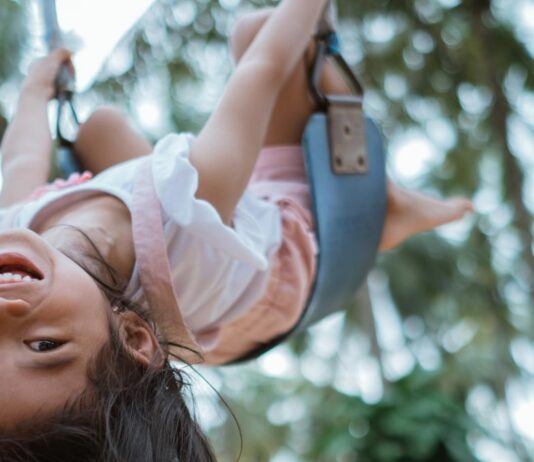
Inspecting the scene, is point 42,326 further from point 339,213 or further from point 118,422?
point 339,213

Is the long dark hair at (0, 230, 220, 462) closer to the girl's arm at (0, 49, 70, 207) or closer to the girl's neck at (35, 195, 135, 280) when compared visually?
the girl's neck at (35, 195, 135, 280)

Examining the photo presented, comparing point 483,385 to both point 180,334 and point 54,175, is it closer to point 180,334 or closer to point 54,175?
point 54,175

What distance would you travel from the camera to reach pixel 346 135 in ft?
5.27

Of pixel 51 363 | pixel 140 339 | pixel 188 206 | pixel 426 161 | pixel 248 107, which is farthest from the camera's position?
pixel 426 161

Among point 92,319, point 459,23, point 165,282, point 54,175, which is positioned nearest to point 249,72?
point 165,282

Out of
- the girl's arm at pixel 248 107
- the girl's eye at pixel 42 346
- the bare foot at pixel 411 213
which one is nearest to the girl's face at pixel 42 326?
the girl's eye at pixel 42 346

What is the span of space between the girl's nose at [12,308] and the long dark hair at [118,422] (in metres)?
0.09

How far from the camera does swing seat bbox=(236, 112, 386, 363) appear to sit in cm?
158

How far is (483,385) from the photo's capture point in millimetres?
7941

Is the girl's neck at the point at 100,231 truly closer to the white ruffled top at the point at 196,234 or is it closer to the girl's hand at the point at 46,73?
the white ruffled top at the point at 196,234

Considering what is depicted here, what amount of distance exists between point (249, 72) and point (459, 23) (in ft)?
16.3

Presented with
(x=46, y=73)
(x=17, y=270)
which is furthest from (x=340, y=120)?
(x=17, y=270)

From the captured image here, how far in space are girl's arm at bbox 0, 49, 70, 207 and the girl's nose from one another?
23.2 inches

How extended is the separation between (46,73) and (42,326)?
0.72 metres
